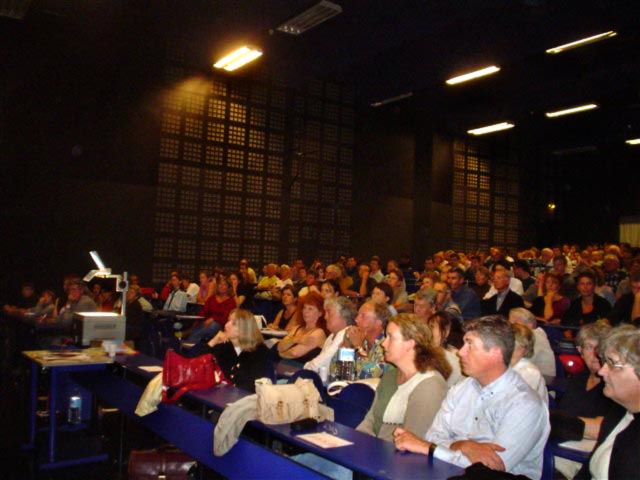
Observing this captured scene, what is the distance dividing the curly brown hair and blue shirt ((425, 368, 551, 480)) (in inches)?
11.0

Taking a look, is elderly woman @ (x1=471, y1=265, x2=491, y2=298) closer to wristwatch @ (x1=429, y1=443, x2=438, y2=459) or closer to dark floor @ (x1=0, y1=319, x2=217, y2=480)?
dark floor @ (x1=0, y1=319, x2=217, y2=480)

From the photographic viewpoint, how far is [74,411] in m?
5.53

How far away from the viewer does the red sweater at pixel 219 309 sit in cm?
840

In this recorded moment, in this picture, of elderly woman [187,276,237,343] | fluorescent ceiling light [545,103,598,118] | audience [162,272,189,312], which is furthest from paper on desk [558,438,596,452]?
fluorescent ceiling light [545,103,598,118]

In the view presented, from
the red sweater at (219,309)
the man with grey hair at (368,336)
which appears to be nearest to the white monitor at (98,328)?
the man with grey hair at (368,336)

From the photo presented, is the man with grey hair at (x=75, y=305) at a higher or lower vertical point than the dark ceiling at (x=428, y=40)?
lower

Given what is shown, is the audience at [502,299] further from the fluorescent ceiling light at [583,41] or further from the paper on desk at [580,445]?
the paper on desk at [580,445]

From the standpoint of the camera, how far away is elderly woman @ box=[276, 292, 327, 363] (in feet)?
Answer: 18.2

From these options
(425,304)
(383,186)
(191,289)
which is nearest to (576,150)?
(383,186)

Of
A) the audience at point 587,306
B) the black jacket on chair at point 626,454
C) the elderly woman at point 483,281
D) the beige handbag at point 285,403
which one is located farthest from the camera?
the elderly woman at point 483,281

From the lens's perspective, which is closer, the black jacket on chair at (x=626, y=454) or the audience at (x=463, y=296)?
the black jacket on chair at (x=626, y=454)

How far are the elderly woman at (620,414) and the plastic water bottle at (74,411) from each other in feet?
15.2

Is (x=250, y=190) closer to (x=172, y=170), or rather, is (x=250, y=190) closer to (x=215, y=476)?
(x=172, y=170)

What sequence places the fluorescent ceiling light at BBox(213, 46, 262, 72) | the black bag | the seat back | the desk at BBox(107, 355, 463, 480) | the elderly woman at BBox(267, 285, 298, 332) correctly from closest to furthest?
the desk at BBox(107, 355, 463, 480) → the seat back → the black bag → the elderly woman at BBox(267, 285, 298, 332) → the fluorescent ceiling light at BBox(213, 46, 262, 72)
